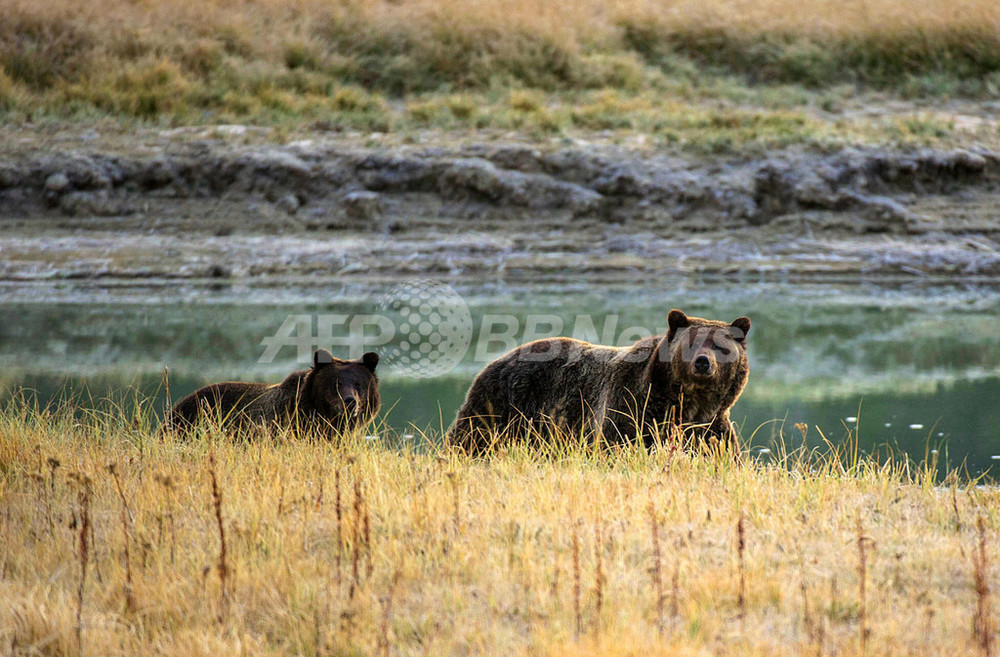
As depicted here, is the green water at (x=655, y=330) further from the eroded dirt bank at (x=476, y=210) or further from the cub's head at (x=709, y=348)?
the cub's head at (x=709, y=348)

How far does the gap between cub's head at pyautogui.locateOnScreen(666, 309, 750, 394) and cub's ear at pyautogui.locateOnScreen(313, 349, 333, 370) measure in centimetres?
189

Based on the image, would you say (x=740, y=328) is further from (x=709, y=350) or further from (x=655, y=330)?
(x=655, y=330)

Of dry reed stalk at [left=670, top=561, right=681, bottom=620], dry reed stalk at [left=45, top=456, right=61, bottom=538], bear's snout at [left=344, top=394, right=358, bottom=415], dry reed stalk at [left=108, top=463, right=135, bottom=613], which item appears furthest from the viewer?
bear's snout at [left=344, top=394, right=358, bottom=415]

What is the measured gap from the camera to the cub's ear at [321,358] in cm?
593

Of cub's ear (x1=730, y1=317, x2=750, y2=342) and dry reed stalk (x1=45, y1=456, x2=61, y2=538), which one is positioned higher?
cub's ear (x1=730, y1=317, x2=750, y2=342)

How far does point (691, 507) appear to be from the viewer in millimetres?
4492

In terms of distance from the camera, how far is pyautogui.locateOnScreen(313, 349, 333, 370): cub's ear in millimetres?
5934

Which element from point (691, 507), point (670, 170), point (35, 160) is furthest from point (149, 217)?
point (691, 507)

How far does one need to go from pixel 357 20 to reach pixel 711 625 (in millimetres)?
20864

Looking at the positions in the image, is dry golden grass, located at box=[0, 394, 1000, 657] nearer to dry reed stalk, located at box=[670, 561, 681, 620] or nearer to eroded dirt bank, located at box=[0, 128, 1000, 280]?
dry reed stalk, located at box=[670, 561, 681, 620]

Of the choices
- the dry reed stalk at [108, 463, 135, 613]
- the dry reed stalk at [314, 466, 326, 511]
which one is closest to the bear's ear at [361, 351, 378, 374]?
the dry reed stalk at [314, 466, 326, 511]

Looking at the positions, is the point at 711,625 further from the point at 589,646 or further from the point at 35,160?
the point at 35,160

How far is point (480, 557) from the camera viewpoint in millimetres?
3873

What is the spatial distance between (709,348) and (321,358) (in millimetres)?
2158
